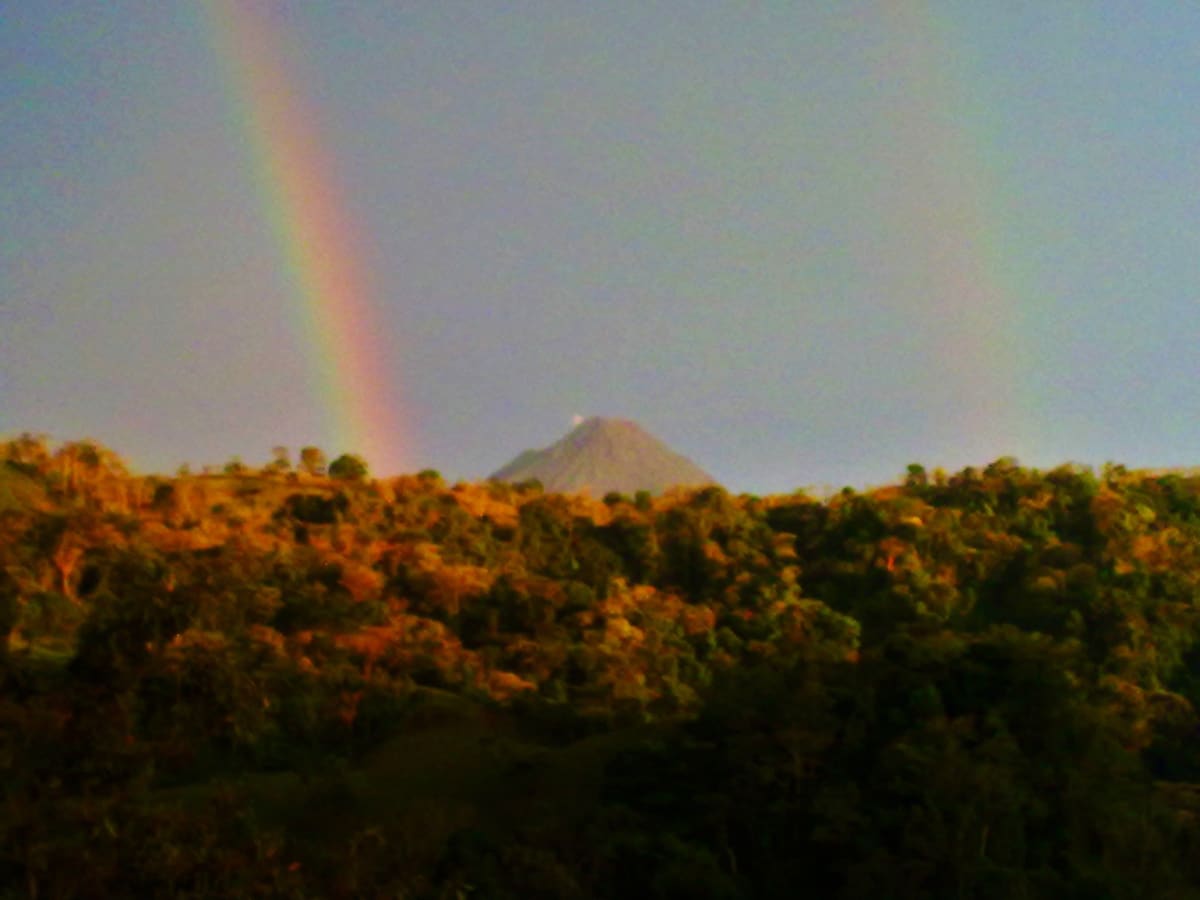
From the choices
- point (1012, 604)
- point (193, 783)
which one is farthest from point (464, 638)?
point (1012, 604)

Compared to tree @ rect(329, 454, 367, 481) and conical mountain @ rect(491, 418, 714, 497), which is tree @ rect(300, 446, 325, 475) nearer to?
tree @ rect(329, 454, 367, 481)

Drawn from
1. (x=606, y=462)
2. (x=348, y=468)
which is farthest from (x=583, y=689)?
(x=606, y=462)

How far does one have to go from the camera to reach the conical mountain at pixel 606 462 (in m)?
158

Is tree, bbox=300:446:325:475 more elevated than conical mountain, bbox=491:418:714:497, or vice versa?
conical mountain, bbox=491:418:714:497

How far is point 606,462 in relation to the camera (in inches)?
6403

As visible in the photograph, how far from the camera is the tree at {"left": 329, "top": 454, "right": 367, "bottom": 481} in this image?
6650cm

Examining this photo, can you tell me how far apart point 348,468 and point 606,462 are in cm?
9663

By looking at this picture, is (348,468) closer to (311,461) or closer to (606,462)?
(311,461)

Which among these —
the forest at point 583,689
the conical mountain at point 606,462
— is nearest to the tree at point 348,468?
the forest at point 583,689

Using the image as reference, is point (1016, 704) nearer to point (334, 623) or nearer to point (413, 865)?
point (413, 865)

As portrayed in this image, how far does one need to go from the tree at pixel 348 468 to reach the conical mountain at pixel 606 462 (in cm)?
8510

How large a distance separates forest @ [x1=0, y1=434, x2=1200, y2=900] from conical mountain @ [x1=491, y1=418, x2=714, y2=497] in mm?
86739

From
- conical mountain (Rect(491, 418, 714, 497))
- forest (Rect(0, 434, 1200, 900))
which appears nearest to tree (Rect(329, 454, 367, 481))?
forest (Rect(0, 434, 1200, 900))

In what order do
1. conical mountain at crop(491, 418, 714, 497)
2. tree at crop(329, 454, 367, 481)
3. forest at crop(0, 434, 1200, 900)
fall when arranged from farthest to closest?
conical mountain at crop(491, 418, 714, 497) → tree at crop(329, 454, 367, 481) → forest at crop(0, 434, 1200, 900)
